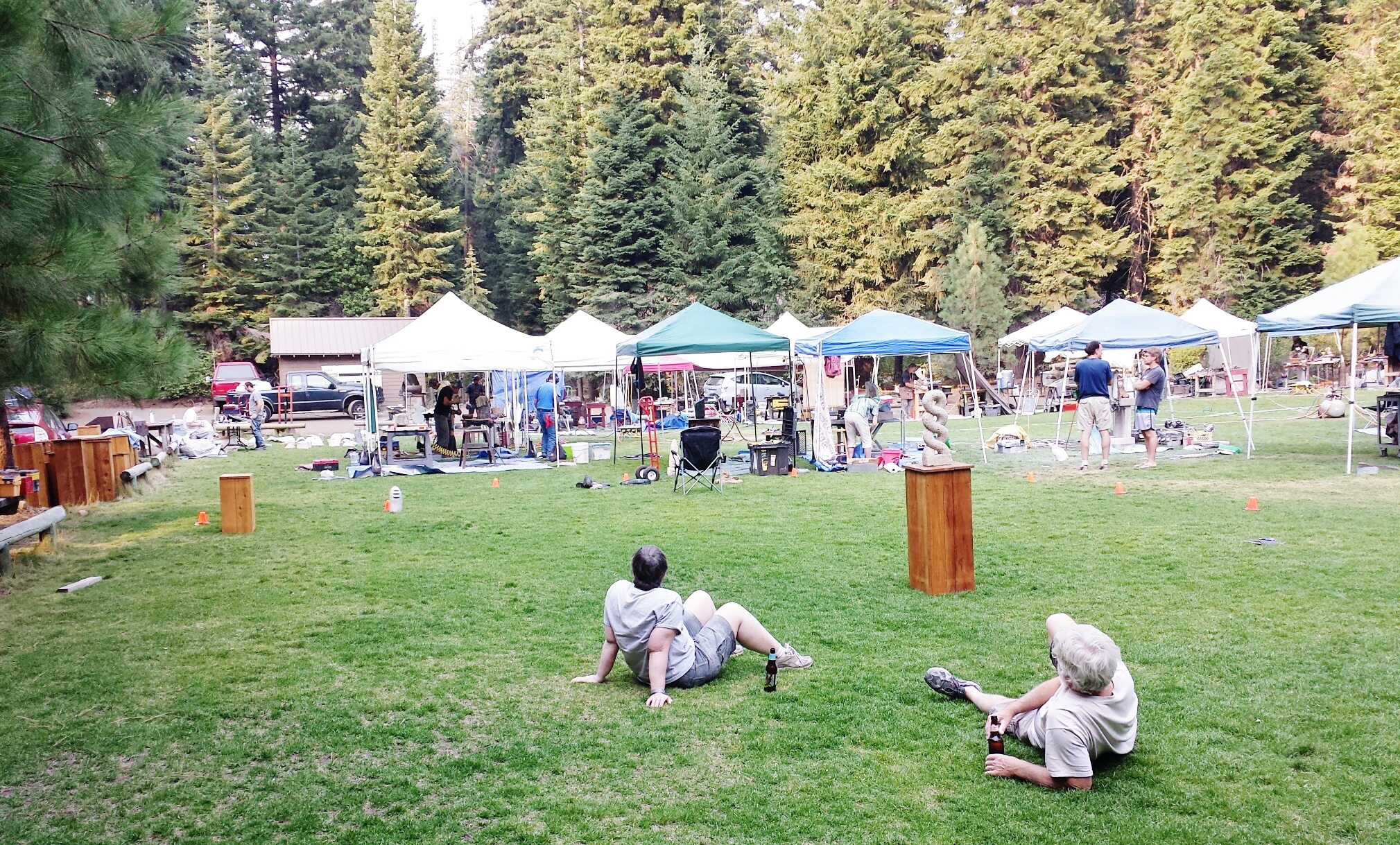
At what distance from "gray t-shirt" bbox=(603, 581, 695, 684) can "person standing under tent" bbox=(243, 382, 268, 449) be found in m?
19.4

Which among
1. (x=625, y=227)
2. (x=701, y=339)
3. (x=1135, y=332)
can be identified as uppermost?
(x=625, y=227)

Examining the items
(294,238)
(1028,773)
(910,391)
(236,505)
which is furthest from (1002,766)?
(294,238)

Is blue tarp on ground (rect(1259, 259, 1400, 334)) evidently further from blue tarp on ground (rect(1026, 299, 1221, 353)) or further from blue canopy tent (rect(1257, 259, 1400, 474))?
blue tarp on ground (rect(1026, 299, 1221, 353))

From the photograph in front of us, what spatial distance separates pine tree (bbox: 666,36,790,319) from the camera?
1348 inches

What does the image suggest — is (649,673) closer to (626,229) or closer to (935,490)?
(935,490)

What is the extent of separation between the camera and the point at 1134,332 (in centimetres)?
1520

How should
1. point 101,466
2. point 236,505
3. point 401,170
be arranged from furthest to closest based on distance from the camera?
1. point 401,170
2. point 101,466
3. point 236,505

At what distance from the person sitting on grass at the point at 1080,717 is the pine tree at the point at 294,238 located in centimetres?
4141

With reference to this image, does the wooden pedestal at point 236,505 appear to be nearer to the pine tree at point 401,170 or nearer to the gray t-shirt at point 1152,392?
the gray t-shirt at point 1152,392

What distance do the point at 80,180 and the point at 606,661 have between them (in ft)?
13.7

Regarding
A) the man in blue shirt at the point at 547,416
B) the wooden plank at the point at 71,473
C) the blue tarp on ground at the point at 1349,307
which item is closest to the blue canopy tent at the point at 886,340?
the blue tarp on ground at the point at 1349,307

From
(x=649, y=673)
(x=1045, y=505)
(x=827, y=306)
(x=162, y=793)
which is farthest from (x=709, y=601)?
(x=827, y=306)

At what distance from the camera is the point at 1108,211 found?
114ft

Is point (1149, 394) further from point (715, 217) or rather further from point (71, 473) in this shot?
point (715, 217)
